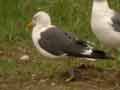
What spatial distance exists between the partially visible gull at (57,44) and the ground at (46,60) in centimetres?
23

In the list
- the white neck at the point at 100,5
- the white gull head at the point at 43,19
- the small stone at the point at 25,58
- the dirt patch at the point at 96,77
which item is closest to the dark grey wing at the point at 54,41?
the white gull head at the point at 43,19

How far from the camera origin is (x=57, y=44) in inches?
251

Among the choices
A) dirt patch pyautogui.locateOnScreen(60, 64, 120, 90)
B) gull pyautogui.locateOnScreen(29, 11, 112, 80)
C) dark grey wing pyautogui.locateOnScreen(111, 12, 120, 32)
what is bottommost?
dirt patch pyautogui.locateOnScreen(60, 64, 120, 90)

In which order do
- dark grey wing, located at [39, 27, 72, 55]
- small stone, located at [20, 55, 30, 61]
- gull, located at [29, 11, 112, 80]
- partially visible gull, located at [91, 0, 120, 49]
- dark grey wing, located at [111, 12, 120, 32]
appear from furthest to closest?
1. small stone, located at [20, 55, 30, 61]
2. dark grey wing, located at [111, 12, 120, 32]
3. partially visible gull, located at [91, 0, 120, 49]
4. dark grey wing, located at [39, 27, 72, 55]
5. gull, located at [29, 11, 112, 80]

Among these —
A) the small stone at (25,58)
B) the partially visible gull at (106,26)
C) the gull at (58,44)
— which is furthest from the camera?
the small stone at (25,58)

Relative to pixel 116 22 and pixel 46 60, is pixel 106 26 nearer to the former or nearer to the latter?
pixel 116 22

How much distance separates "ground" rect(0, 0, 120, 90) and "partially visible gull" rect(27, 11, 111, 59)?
226 mm

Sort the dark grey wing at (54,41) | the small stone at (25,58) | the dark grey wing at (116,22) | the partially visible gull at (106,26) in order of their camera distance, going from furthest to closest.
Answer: the small stone at (25,58) < the dark grey wing at (116,22) < the partially visible gull at (106,26) < the dark grey wing at (54,41)

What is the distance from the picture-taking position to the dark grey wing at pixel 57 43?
Answer: 625 cm

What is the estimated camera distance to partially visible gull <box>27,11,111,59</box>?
6.18m

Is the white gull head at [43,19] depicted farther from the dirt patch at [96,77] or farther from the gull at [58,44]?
the dirt patch at [96,77]

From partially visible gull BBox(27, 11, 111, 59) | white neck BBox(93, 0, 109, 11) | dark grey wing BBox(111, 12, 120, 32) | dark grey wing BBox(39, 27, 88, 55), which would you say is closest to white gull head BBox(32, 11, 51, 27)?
partially visible gull BBox(27, 11, 111, 59)

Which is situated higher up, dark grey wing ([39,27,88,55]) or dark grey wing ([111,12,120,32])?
dark grey wing ([111,12,120,32])

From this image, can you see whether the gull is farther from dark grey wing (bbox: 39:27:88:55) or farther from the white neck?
Answer: the white neck
